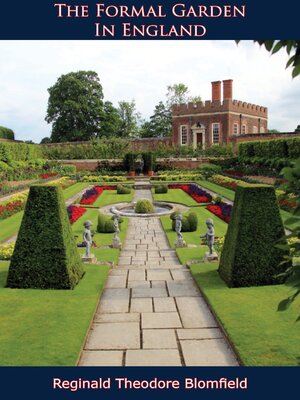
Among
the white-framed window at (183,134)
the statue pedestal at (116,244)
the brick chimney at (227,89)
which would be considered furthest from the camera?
the white-framed window at (183,134)

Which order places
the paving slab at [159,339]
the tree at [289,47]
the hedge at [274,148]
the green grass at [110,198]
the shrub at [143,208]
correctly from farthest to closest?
1. the hedge at [274,148]
2. the green grass at [110,198]
3. the shrub at [143,208]
4. the paving slab at [159,339]
5. the tree at [289,47]

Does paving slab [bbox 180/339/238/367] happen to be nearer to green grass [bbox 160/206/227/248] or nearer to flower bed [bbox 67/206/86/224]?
green grass [bbox 160/206/227/248]

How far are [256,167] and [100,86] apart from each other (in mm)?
29950

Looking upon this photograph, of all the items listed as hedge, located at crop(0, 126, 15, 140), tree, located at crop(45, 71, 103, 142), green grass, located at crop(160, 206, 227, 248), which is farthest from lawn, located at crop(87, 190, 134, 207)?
tree, located at crop(45, 71, 103, 142)

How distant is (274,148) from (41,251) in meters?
22.3

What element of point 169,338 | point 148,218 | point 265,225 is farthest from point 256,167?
point 169,338

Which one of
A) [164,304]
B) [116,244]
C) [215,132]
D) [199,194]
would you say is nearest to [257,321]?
[164,304]

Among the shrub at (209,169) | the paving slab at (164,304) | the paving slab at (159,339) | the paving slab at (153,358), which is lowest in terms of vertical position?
the paving slab at (153,358)

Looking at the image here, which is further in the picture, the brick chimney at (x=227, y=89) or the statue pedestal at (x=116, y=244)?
the brick chimney at (x=227, y=89)

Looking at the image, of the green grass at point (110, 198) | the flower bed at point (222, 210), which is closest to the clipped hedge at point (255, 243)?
the flower bed at point (222, 210)

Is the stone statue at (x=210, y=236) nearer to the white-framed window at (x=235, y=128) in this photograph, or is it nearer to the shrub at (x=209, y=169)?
the shrub at (x=209, y=169)

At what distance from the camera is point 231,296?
240 inches

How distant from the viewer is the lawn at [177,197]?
2027 centimetres

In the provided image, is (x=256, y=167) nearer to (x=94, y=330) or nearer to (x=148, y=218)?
(x=148, y=218)
